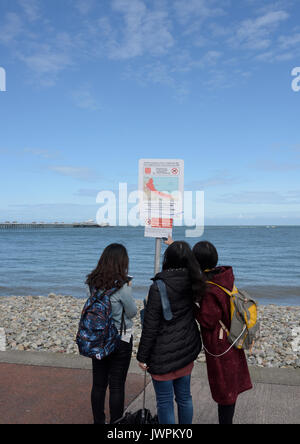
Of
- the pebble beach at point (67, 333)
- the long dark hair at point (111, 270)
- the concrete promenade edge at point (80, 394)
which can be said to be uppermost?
the long dark hair at point (111, 270)

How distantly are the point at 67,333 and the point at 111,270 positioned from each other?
4.78 metres

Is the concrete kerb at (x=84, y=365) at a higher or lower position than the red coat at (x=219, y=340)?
lower

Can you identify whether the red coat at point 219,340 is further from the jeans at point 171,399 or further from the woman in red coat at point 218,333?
the jeans at point 171,399

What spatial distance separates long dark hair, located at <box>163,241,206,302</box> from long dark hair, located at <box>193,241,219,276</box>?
0.09m

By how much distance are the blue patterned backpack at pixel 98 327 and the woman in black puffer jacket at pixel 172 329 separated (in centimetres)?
37

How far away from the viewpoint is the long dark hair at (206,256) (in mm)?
3219

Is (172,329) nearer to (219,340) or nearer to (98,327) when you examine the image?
(219,340)

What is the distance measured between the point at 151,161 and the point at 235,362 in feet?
6.88

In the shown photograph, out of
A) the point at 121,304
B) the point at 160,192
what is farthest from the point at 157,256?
the point at 121,304

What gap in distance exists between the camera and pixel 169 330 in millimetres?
3135

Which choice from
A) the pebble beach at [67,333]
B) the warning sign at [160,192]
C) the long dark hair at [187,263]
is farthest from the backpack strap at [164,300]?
the pebble beach at [67,333]

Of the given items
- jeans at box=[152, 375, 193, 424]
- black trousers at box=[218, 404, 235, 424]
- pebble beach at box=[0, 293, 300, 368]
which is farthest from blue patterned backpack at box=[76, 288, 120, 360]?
pebble beach at box=[0, 293, 300, 368]
